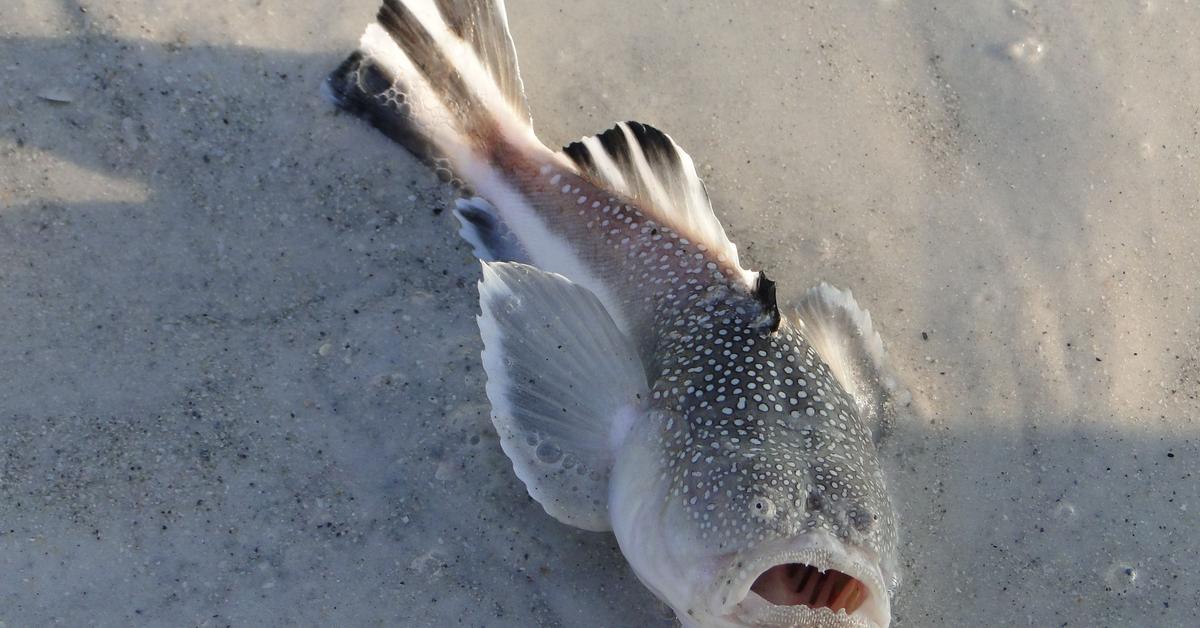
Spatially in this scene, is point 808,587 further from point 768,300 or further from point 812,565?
point 768,300

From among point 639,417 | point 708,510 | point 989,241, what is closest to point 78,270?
point 639,417

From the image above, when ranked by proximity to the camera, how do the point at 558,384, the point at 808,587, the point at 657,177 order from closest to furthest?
the point at 808,587 → the point at 558,384 → the point at 657,177

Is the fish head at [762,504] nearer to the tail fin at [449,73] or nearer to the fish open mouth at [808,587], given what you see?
the fish open mouth at [808,587]

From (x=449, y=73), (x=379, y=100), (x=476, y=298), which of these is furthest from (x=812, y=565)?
(x=379, y=100)

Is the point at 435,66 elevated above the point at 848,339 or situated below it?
below

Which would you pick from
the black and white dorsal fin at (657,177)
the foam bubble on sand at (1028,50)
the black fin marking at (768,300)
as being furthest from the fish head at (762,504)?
the foam bubble on sand at (1028,50)

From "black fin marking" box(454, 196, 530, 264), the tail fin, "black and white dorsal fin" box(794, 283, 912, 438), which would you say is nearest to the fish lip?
"black and white dorsal fin" box(794, 283, 912, 438)
